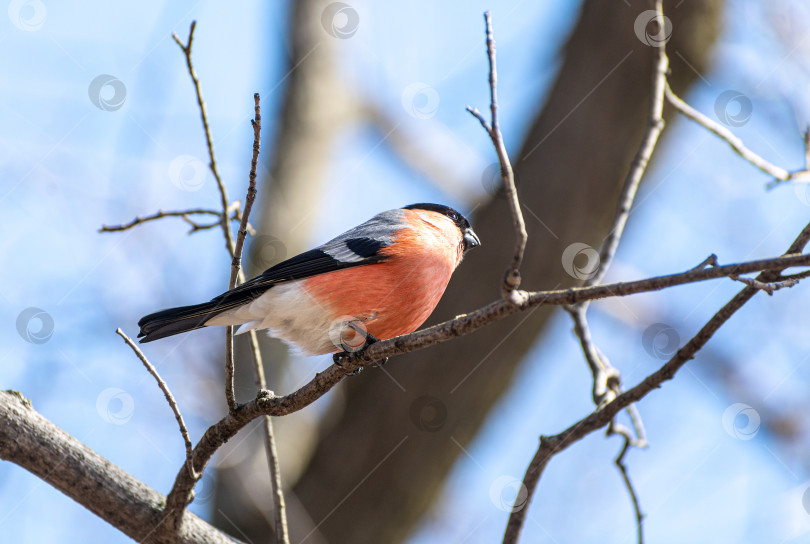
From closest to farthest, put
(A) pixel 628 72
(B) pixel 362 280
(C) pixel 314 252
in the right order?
(B) pixel 362 280 → (C) pixel 314 252 → (A) pixel 628 72

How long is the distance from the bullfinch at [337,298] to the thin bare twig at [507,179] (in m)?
1.47

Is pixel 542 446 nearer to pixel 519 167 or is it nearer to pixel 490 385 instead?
pixel 490 385

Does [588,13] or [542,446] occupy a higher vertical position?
[588,13]

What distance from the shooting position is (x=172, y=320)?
333 centimetres

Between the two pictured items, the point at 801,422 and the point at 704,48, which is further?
the point at 801,422

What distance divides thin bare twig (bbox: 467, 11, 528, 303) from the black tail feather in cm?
181

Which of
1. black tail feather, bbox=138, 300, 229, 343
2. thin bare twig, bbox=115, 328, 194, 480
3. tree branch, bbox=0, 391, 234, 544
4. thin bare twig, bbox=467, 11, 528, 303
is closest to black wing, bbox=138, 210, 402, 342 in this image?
black tail feather, bbox=138, 300, 229, 343

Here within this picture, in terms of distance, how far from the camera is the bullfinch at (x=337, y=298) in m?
3.36

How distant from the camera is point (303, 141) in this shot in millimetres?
6605

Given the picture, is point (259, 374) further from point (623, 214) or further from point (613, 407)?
point (623, 214)

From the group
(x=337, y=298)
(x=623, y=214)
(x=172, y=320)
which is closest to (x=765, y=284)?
(x=623, y=214)

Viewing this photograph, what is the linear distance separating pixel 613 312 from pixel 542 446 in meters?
3.91


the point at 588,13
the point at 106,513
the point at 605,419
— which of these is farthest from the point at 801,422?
the point at 106,513

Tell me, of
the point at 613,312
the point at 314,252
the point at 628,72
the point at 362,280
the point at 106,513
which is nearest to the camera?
the point at 106,513
